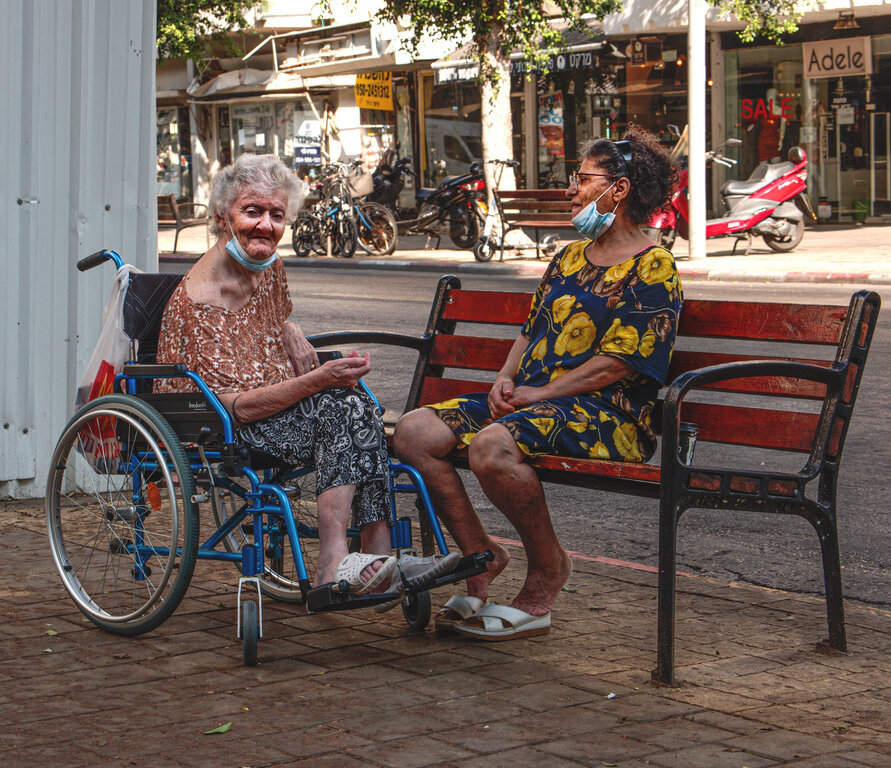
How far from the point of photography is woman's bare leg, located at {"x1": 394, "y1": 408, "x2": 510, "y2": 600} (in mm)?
Result: 4266

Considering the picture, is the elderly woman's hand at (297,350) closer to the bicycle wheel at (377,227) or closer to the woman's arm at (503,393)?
the woman's arm at (503,393)

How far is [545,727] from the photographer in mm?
3309

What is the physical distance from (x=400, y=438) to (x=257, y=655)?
32.9 inches

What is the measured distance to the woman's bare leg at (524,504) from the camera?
4043 millimetres

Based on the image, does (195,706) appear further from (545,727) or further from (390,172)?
(390,172)

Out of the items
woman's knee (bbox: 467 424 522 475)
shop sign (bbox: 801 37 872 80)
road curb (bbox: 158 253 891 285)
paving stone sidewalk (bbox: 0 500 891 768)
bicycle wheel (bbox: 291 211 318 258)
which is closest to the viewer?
paving stone sidewalk (bbox: 0 500 891 768)

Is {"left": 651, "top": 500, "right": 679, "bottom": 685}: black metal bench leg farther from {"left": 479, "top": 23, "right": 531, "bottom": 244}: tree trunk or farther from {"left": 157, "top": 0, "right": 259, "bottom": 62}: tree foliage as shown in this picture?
{"left": 157, "top": 0, "right": 259, "bottom": 62}: tree foliage

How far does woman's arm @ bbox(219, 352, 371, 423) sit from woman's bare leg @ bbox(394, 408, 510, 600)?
0.94 feet

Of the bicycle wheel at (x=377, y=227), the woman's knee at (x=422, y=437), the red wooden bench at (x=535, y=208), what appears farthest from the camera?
the bicycle wheel at (x=377, y=227)

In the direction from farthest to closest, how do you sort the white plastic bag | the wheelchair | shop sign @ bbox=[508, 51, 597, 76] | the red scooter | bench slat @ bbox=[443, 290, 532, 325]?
shop sign @ bbox=[508, 51, 597, 76] → the red scooter → bench slat @ bbox=[443, 290, 532, 325] → the white plastic bag → the wheelchair

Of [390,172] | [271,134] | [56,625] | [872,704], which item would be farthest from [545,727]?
[271,134]

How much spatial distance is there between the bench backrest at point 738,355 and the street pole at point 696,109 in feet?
43.7

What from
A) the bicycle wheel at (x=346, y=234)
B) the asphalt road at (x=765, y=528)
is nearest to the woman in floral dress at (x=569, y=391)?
the asphalt road at (x=765, y=528)

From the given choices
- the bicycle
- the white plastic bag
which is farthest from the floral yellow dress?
the bicycle
